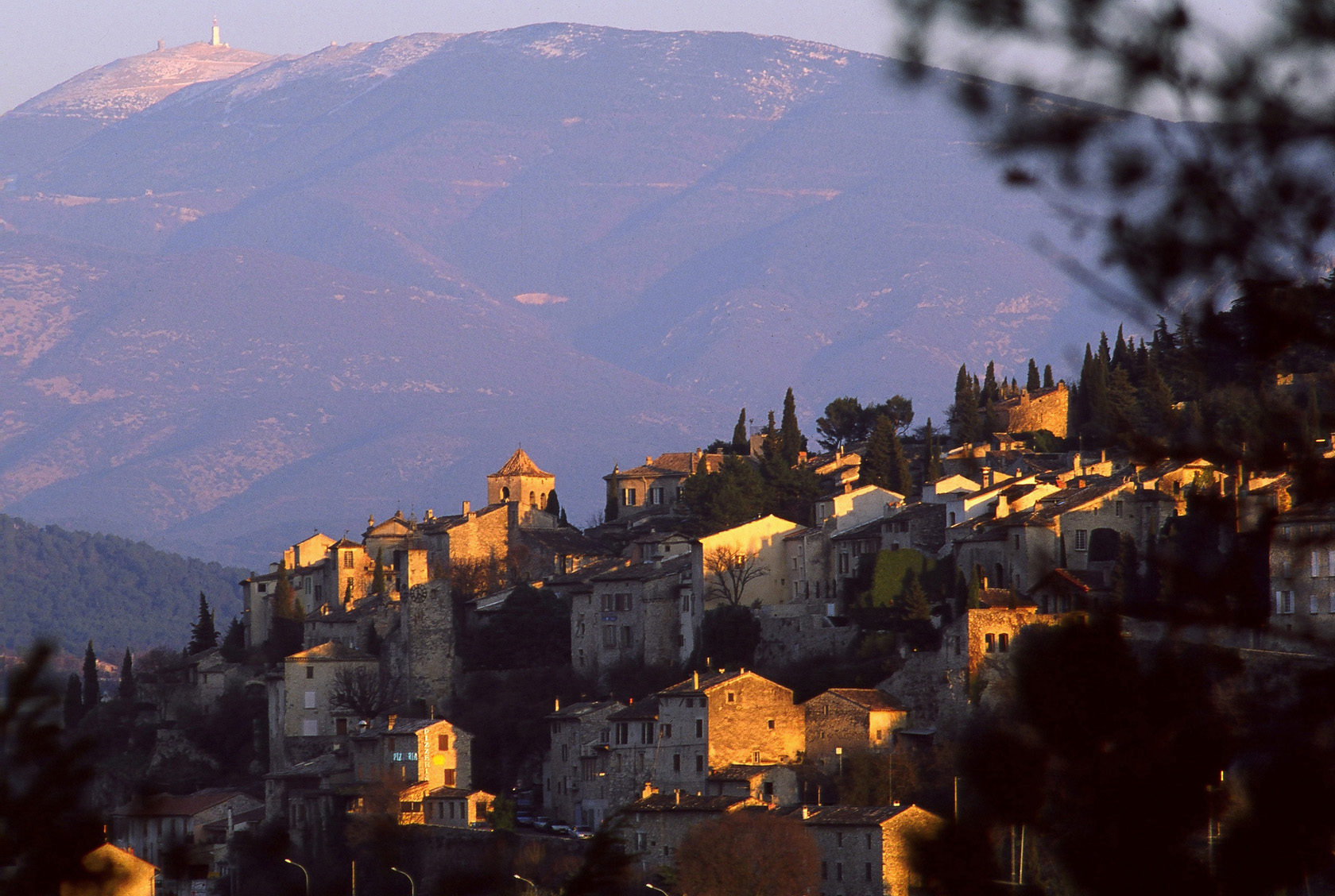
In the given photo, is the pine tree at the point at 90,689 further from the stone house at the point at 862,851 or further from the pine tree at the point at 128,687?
the stone house at the point at 862,851

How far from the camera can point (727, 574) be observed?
64.7 m

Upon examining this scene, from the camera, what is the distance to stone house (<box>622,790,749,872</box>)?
51.7 metres

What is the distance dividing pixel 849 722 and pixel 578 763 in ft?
27.3

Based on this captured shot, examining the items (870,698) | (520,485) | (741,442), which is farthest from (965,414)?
(870,698)

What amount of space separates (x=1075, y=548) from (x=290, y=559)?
47.8m

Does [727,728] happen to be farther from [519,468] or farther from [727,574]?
[519,468]

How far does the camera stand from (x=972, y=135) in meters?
11.7

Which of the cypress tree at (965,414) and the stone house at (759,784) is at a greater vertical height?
the cypress tree at (965,414)

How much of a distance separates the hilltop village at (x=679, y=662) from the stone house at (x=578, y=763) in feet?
0.35

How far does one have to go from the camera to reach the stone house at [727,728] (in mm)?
55531

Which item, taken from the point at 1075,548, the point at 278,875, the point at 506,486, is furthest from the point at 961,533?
the point at 278,875

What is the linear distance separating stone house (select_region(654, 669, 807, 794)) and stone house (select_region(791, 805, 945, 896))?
594 cm

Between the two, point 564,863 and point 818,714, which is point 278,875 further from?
point 818,714

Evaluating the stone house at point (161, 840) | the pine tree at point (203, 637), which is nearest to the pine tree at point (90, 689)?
the pine tree at point (203, 637)
